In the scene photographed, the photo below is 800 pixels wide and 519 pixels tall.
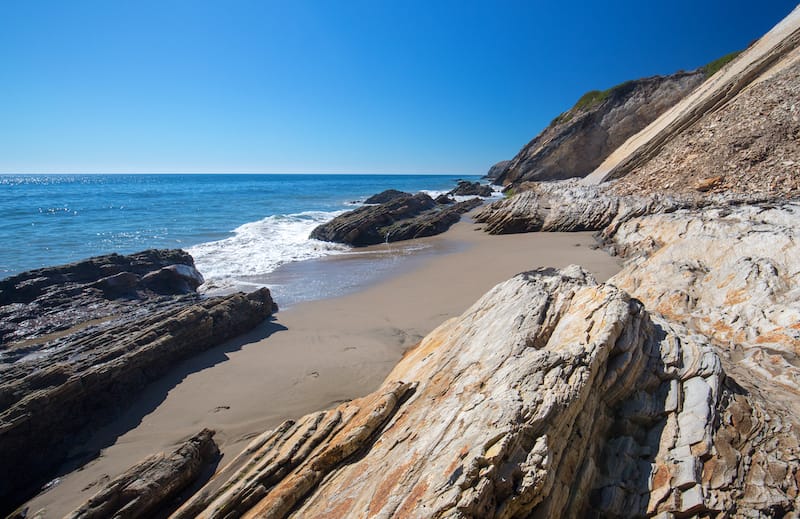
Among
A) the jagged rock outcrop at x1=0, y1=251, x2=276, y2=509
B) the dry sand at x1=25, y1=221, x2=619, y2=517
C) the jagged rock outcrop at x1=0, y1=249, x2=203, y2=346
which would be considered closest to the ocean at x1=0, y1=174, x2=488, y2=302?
the jagged rock outcrop at x1=0, y1=249, x2=203, y2=346

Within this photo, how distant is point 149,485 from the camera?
379cm

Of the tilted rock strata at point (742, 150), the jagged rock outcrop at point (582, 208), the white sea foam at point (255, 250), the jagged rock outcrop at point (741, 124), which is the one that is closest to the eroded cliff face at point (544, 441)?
the white sea foam at point (255, 250)

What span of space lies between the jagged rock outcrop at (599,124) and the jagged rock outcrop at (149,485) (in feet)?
133

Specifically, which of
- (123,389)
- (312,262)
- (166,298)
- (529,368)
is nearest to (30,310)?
(166,298)

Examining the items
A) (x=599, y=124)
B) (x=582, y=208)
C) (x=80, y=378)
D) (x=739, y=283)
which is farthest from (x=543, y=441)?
(x=599, y=124)

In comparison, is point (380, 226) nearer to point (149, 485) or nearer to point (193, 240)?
point (193, 240)

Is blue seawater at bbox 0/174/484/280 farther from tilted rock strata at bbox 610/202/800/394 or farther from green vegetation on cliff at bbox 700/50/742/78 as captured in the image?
green vegetation on cliff at bbox 700/50/742/78

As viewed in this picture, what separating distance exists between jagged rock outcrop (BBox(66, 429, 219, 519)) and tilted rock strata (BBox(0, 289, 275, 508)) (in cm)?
188

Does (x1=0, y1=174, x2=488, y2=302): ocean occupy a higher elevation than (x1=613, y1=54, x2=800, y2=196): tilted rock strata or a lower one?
lower

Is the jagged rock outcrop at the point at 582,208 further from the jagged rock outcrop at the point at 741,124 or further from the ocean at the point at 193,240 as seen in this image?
the ocean at the point at 193,240

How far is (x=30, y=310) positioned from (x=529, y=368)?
1162 cm

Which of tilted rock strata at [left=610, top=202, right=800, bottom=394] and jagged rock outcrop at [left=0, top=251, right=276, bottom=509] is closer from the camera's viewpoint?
tilted rock strata at [left=610, top=202, right=800, bottom=394]

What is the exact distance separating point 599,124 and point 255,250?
113ft

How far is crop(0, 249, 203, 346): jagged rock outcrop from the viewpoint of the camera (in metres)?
8.63
